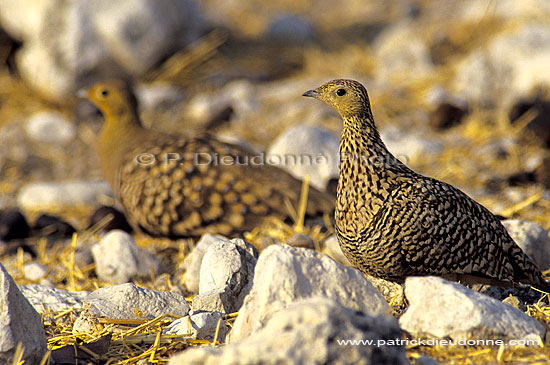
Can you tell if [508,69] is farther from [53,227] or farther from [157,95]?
[53,227]

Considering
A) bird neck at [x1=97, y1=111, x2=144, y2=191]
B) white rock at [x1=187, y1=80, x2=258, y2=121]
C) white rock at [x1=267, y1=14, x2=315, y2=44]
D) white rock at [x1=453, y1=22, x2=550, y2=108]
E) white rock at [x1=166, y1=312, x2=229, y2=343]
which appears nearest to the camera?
white rock at [x1=166, y1=312, x2=229, y2=343]

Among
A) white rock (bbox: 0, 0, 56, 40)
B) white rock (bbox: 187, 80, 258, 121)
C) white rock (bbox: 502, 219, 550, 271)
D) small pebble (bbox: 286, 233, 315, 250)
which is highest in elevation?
white rock (bbox: 0, 0, 56, 40)

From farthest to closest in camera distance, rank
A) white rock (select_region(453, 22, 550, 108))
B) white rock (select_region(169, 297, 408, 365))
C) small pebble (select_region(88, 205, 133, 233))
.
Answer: white rock (select_region(453, 22, 550, 108))
small pebble (select_region(88, 205, 133, 233))
white rock (select_region(169, 297, 408, 365))

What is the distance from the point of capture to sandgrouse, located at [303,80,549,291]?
2709 mm

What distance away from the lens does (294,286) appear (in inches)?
89.4

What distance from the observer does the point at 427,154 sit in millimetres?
5906

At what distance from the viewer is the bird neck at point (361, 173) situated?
277 cm

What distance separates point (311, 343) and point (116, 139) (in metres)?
3.63

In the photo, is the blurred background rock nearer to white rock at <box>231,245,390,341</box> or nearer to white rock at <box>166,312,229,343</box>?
white rock at <box>166,312,229,343</box>

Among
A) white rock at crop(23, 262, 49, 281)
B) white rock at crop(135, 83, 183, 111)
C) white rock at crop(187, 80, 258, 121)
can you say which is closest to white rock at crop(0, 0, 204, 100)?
white rock at crop(135, 83, 183, 111)

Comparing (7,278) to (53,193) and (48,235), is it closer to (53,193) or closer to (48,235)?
(48,235)

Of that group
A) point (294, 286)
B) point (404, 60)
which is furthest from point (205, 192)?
point (404, 60)

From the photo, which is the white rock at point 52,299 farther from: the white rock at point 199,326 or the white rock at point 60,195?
the white rock at point 60,195

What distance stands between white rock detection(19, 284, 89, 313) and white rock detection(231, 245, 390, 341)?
3.79 feet
